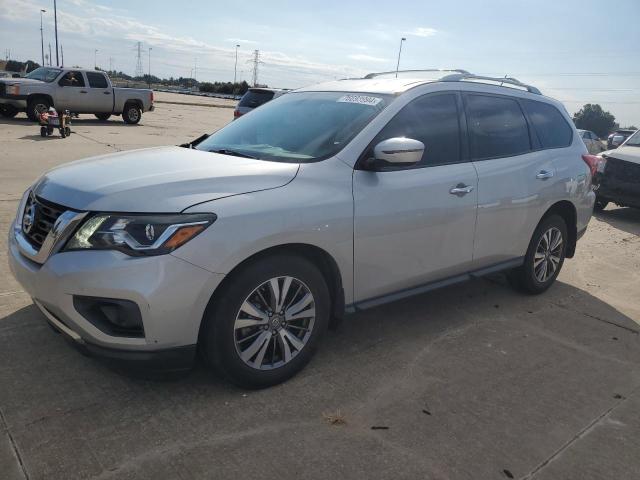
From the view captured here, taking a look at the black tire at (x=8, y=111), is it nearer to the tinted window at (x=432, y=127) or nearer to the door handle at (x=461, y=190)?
the tinted window at (x=432, y=127)

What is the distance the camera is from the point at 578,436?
2.95 m

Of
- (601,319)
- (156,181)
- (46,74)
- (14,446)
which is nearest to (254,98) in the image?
(46,74)

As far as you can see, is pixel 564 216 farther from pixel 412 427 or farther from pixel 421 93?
pixel 412 427

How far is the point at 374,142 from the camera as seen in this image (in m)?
3.49

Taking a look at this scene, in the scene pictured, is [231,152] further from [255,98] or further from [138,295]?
[255,98]

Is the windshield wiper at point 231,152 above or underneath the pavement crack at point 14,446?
above

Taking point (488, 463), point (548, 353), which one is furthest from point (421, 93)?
point (488, 463)

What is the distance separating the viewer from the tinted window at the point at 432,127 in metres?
3.66

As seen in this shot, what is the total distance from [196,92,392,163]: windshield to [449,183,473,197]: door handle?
31.4 inches

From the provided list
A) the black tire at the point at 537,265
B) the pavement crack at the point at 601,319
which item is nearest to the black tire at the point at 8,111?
the black tire at the point at 537,265

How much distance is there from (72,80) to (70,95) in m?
0.53

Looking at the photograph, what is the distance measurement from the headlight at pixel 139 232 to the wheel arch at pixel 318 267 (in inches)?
13.2

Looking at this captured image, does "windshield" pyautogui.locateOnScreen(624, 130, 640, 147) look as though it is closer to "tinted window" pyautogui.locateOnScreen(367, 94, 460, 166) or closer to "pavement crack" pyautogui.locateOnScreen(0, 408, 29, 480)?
"tinted window" pyautogui.locateOnScreen(367, 94, 460, 166)

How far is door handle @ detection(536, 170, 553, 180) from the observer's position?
185 inches
